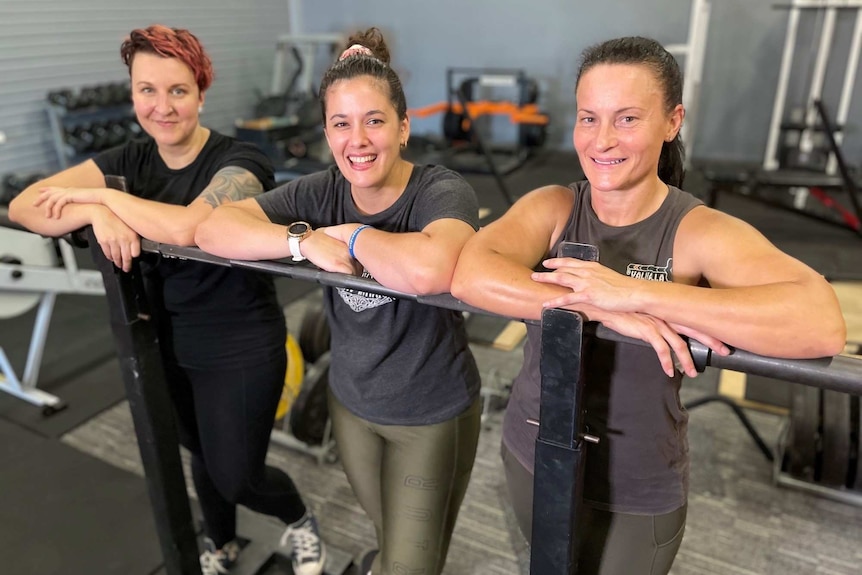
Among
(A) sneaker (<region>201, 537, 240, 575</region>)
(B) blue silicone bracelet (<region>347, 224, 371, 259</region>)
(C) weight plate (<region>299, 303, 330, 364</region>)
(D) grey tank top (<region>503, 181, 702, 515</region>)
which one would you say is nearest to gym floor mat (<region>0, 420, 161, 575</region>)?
(A) sneaker (<region>201, 537, 240, 575</region>)

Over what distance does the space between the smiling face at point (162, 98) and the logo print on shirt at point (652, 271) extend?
1.13 metres

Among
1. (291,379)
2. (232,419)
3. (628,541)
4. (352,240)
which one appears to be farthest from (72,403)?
(628,541)

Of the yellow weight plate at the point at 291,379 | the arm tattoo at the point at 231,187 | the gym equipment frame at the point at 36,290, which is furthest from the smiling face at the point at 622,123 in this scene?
the gym equipment frame at the point at 36,290

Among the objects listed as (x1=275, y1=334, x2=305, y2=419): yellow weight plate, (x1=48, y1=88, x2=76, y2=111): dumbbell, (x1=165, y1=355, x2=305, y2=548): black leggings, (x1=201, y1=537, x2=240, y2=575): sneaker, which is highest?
(x1=48, y1=88, x2=76, y2=111): dumbbell

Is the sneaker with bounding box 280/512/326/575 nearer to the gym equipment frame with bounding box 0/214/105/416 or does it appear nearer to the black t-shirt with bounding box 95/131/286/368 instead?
the black t-shirt with bounding box 95/131/286/368

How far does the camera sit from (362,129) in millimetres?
1291

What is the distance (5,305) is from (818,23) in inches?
283

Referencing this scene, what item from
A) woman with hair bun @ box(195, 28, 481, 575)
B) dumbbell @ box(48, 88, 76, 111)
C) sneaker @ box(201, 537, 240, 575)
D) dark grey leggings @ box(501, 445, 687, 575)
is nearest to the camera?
dark grey leggings @ box(501, 445, 687, 575)

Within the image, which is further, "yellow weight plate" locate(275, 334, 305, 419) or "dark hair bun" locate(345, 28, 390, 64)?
"yellow weight plate" locate(275, 334, 305, 419)

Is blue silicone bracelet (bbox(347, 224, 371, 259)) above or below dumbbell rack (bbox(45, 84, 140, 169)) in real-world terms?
above

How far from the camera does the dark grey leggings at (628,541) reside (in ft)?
3.82

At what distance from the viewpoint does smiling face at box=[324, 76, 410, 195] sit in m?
1.28

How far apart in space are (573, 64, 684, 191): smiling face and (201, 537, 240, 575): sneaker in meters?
1.64

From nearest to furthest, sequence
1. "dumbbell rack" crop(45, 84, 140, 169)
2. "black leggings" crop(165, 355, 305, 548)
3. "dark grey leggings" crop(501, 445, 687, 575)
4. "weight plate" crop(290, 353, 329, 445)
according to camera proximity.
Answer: "dark grey leggings" crop(501, 445, 687, 575), "black leggings" crop(165, 355, 305, 548), "weight plate" crop(290, 353, 329, 445), "dumbbell rack" crop(45, 84, 140, 169)
